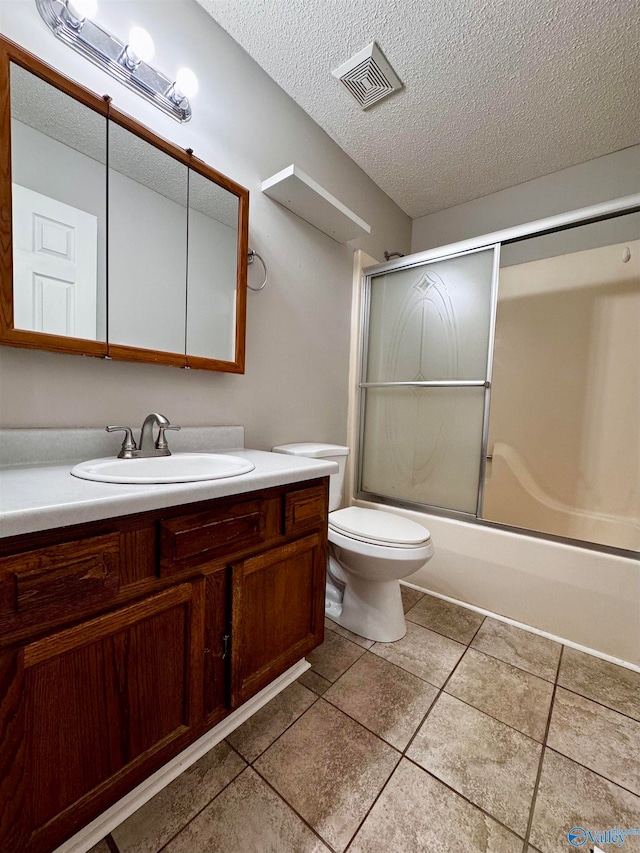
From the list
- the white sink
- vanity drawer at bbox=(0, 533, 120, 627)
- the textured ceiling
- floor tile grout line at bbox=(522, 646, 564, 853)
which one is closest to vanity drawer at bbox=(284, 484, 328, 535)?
the white sink

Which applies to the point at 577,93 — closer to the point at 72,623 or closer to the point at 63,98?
the point at 63,98

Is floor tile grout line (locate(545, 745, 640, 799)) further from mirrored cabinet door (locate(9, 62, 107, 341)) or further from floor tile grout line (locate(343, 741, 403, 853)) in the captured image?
mirrored cabinet door (locate(9, 62, 107, 341))

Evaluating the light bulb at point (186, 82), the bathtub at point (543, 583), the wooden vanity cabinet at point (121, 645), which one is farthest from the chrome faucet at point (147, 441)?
the bathtub at point (543, 583)

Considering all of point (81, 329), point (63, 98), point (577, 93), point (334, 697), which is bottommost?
point (334, 697)

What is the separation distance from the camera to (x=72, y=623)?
68cm

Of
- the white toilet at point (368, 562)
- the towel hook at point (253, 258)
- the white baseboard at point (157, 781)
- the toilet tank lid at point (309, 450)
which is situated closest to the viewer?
the white baseboard at point (157, 781)

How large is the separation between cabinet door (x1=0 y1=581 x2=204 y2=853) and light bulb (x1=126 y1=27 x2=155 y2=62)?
5.18ft

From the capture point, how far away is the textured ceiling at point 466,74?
51.5 inches

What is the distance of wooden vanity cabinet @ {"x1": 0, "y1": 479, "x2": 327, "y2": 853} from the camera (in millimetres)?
629

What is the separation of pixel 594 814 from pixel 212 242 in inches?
82.0

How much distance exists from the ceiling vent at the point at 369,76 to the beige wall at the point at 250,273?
0.29 meters

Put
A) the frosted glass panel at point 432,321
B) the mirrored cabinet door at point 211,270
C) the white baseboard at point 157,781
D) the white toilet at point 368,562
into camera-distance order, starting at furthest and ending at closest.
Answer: the frosted glass panel at point 432,321 < the white toilet at point 368,562 < the mirrored cabinet door at point 211,270 < the white baseboard at point 157,781

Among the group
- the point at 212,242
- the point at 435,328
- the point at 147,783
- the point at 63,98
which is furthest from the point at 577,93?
the point at 147,783

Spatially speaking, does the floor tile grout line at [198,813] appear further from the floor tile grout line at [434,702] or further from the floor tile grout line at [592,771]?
the floor tile grout line at [592,771]
